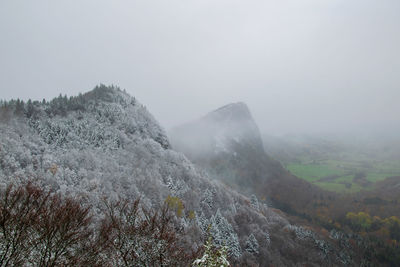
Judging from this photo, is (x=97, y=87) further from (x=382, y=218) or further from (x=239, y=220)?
(x=382, y=218)

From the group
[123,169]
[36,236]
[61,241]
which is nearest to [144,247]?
[61,241]

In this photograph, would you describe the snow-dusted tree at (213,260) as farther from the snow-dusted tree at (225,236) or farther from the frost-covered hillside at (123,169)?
the snow-dusted tree at (225,236)

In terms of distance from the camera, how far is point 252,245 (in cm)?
7219

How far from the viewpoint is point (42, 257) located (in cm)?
1407

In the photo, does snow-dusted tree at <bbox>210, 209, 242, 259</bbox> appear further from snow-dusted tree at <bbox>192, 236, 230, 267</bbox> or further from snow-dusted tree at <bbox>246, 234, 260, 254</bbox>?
snow-dusted tree at <bbox>192, 236, 230, 267</bbox>

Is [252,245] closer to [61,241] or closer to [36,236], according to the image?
[61,241]

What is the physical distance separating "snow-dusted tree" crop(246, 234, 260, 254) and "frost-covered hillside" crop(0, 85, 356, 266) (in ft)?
1.03

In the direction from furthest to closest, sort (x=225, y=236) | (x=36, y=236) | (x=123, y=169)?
(x=123, y=169) < (x=225, y=236) < (x=36, y=236)

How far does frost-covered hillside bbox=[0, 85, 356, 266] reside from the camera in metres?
56.1

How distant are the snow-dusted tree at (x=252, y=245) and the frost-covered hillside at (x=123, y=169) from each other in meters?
0.32

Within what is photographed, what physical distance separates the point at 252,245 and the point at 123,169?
48074 mm

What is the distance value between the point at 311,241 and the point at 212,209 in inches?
1824

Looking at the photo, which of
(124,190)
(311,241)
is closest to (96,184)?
(124,190)

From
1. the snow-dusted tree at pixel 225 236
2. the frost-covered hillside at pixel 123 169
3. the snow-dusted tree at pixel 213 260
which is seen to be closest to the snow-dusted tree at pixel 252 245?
the frost-covered hillside at pixel 123 169
